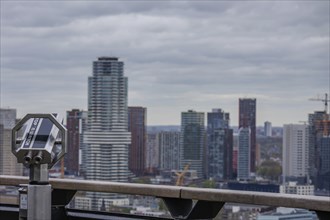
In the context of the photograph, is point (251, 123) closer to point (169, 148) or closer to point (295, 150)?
point (295, 150)

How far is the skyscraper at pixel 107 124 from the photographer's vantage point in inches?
2329

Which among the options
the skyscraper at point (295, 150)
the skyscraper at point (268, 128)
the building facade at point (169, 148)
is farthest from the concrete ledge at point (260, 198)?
the skyscraper at point (268, 128)

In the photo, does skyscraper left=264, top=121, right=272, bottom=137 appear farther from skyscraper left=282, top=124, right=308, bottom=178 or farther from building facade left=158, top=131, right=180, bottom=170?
building facade left=158, top=131, right=180, bottom=170

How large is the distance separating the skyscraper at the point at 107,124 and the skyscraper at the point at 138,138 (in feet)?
2.28

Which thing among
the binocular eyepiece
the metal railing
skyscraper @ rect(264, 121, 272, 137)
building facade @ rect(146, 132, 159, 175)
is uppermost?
skyscraper @ rect(264, 121, 272, 137)

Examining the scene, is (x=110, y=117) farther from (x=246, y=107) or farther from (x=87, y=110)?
(x=246, y=107)

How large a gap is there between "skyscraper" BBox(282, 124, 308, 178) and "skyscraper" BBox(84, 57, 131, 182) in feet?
46.2

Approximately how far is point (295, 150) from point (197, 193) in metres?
71.6

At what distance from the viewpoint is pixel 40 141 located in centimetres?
458

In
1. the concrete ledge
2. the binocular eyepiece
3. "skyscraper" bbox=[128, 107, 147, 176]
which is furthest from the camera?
"skyscraper" bbox=[128, 107, 147, 176]

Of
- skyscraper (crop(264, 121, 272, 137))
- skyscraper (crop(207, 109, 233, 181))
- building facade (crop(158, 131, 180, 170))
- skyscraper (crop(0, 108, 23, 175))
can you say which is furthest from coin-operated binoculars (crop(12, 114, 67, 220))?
skyscraper (crop(207, 109, 233, 181))

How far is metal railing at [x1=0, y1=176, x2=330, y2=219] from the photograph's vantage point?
5551 millimetres

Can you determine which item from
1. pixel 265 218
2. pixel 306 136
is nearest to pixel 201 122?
pixel 306 136

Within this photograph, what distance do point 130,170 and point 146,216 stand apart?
177 feet
